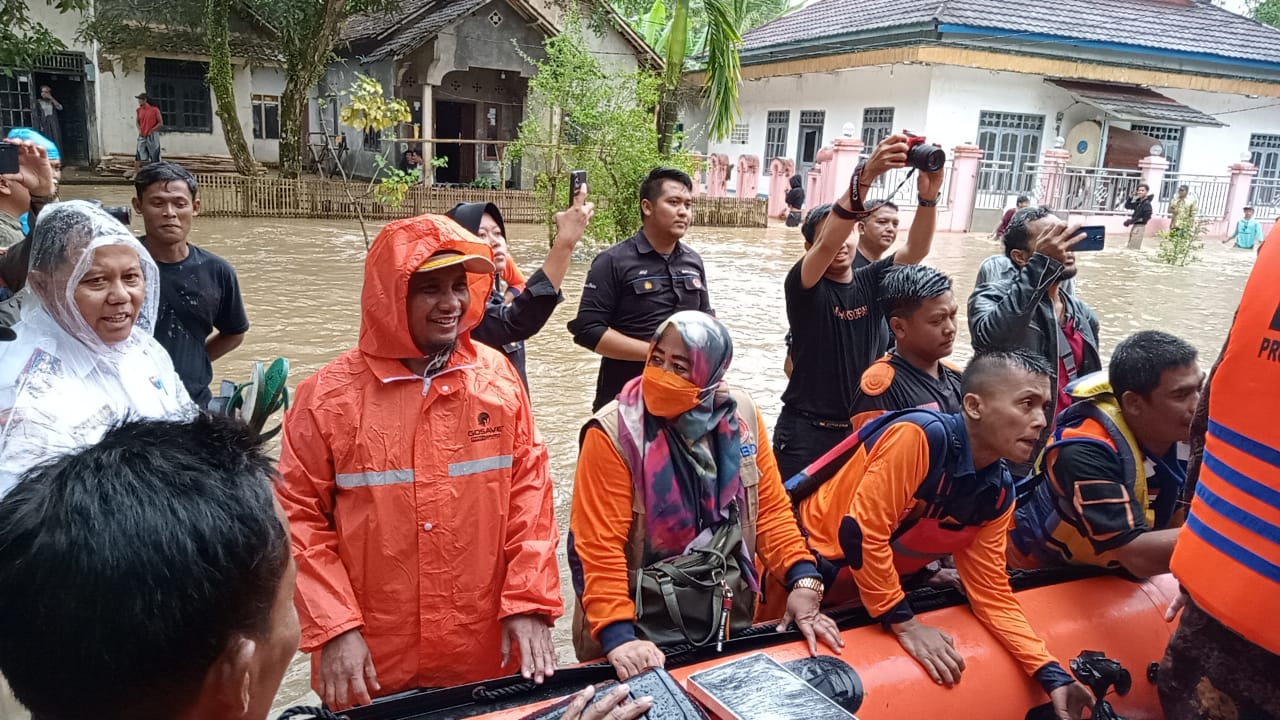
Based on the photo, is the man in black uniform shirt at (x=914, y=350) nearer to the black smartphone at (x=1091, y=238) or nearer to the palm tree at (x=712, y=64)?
the black smartphone at (x=1091, y=238)

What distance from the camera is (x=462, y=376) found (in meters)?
2.20

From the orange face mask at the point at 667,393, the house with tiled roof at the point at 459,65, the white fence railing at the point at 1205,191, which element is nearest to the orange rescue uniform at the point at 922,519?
the orange face mask at the point at 667,393

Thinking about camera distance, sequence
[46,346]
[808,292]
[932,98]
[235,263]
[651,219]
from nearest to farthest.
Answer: [46,346]
[808,292]
[651,219]
[235,263]
[932,98]

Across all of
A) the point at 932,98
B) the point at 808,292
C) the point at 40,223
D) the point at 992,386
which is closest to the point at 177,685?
the point at 40,223

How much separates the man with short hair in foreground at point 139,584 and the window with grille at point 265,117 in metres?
25.5

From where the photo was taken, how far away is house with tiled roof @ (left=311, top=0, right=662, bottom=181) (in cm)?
1934

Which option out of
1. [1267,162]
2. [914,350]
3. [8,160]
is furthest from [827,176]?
[8,160]

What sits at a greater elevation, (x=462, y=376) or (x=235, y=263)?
(x=462, y=376)

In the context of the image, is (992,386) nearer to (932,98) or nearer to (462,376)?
(462,376)

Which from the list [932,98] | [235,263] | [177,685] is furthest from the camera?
[932,98]

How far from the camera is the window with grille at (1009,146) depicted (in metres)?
20.0

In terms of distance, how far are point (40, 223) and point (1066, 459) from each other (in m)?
3.23

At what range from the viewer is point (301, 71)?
16578 millimetres

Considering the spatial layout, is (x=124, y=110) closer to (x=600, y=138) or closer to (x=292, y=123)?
(x=292, y=123)
